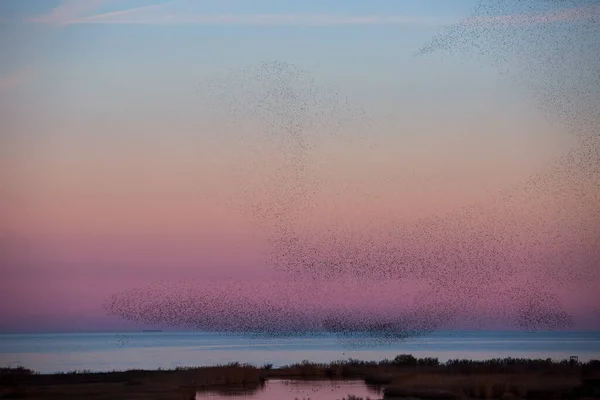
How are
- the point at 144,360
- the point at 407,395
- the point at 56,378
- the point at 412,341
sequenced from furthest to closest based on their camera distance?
the point at 412,341, the point at 144,360, the point at 56,378, the point at 407,395

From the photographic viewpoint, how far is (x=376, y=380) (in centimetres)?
5534

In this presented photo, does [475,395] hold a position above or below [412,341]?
below

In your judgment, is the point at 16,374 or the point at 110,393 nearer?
the point at 110,393

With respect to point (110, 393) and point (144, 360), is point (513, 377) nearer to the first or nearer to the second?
point (110, 393)

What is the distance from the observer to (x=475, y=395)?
1754 inches

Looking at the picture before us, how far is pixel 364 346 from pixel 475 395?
68.1 meters

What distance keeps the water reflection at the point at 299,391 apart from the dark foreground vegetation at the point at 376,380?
0.67 m

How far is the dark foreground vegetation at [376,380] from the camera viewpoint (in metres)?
44.3

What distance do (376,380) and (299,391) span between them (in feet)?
20.2

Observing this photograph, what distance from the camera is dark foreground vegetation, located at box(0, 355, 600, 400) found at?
145 feet

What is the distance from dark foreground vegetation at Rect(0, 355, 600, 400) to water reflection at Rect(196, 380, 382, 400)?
0.67 meters

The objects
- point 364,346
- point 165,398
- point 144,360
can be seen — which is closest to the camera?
point 165,398

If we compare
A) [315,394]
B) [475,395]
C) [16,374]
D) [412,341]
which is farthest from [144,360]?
[412,341]

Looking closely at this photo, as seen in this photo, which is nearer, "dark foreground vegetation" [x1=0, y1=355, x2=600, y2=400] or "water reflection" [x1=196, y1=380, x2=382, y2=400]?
"dark foreground vegetation" [x1=0, y1=355, x2=600, y2=400]
